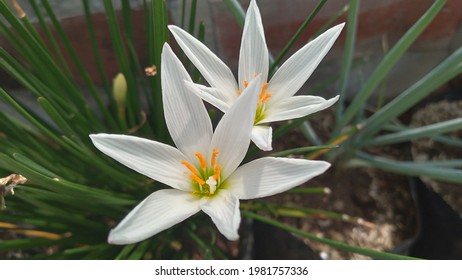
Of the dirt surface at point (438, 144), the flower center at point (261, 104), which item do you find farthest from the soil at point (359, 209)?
the flower center at point (261, 104)

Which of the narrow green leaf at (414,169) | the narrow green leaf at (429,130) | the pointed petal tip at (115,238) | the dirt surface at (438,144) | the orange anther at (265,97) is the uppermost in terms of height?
the orange anther at (265,97)

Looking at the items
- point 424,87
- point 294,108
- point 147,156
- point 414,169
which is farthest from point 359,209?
point 147,156

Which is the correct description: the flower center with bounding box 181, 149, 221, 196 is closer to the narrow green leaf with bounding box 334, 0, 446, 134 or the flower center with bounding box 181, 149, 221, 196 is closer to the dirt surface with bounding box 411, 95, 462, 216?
the narrow green leaf with bounding box 334, 0, 446, 134

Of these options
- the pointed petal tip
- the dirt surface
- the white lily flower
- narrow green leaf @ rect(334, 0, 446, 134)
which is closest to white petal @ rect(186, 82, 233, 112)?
the white lily flower

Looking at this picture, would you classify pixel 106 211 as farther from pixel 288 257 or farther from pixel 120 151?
pixel 288 257

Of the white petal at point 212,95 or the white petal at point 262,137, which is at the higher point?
the white petal at point 212,95

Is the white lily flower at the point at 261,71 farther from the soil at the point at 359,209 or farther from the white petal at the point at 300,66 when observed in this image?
the soil at the point at 359,209
